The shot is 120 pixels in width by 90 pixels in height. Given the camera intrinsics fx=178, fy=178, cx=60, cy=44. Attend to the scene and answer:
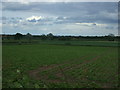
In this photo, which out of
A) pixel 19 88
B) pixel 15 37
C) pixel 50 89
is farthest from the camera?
pixel 15 37

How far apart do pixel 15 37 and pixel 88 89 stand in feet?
276

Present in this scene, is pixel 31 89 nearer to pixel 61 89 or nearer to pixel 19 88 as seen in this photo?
pixel 19 88

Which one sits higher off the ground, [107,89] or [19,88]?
[19,88]

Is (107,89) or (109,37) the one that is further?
(109,37)

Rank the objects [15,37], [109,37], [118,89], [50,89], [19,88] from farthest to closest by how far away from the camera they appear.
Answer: [15,37] → [109,37] → [118,89] → [50,89] → [19,88]

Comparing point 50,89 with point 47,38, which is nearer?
point 50,89

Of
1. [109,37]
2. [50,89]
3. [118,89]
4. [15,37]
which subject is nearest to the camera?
[50,89]

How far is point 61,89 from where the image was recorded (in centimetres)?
602

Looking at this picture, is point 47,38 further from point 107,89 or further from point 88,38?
point 107,89

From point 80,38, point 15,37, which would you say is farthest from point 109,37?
point 15,37

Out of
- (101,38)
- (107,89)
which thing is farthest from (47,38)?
(107,89)

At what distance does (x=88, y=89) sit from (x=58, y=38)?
3174 inches

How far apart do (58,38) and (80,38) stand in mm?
10846

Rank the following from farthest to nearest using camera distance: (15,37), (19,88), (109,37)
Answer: (15,37) → (109,37) → (19,88)
